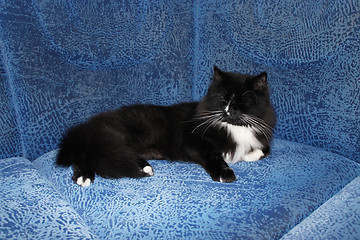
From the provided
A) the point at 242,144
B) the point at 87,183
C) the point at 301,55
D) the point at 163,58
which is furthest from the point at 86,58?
the point at 301,55

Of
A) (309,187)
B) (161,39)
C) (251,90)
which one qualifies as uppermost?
(161,39)

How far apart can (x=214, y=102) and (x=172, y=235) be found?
75 cm

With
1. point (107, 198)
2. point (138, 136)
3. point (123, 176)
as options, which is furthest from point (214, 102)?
point (107, 198)

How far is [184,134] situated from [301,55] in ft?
2.48

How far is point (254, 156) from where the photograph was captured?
1.52 metres

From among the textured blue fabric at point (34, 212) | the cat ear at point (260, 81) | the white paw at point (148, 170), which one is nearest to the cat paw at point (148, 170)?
the white paw at point (148, 170)

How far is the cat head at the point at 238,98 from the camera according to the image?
1.40 metres

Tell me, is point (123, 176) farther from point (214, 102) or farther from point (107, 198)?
point (214, 102)

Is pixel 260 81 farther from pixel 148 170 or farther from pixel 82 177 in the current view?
pixel 82 177

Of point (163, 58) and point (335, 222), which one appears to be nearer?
point (335, 222)

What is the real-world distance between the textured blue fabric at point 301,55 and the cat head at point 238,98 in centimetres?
26

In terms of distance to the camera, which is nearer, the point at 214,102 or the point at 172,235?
the point at 172,235

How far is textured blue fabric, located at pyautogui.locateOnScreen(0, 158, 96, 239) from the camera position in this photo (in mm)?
808

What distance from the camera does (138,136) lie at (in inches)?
64.4
